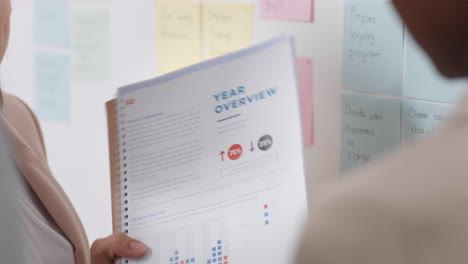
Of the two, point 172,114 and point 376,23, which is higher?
point 376,23

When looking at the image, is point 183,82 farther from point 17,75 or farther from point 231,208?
point 17,75

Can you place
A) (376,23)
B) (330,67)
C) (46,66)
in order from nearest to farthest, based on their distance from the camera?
(376,23) < (330,67) < (46,66)

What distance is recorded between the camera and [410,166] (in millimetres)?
436

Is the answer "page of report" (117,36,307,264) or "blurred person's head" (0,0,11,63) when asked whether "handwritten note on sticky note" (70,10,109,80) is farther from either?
"page of report" (117,36,307,264)

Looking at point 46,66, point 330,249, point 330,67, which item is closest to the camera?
point 330,249

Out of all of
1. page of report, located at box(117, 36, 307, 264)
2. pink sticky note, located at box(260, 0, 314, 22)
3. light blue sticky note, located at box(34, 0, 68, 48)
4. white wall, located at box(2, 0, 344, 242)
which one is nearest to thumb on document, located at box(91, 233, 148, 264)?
page of report, located at box(117, 36, 307, 264)

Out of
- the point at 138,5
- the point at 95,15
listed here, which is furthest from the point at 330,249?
the point at 95,15

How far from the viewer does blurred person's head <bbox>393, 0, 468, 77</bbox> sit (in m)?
0.51

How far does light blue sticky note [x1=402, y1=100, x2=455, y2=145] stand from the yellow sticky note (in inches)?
23.5

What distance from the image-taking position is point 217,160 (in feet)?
3.42

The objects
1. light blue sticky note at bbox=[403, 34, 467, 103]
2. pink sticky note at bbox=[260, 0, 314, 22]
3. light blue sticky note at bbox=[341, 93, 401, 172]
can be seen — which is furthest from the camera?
pink sticky note at bbox=[260, 0, 314, 22]

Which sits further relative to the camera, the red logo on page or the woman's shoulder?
the woman's shoulder

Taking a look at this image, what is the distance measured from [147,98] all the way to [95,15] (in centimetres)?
81

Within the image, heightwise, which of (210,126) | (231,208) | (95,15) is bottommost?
(231,208)
